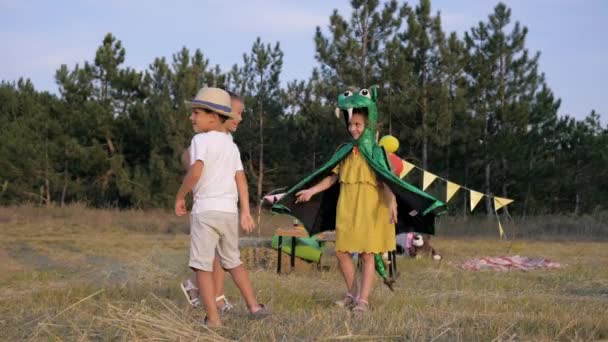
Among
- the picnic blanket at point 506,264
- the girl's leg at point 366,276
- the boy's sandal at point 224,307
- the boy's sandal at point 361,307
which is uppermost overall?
the girl's leg at point 366,276

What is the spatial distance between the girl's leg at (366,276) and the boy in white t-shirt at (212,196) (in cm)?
92

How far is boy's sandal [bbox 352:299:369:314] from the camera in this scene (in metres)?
4.99

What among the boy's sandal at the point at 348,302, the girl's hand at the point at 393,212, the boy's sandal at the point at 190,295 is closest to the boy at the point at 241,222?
the boy's sandal at the point at 190,295

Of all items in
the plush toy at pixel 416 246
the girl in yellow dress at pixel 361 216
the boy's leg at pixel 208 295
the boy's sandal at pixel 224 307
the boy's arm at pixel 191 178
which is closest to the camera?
the boy's leg at pixel 208 295

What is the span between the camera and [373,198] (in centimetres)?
575

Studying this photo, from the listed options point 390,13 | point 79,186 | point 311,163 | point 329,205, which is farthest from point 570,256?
point 79,186

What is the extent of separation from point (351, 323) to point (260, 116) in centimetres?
2248

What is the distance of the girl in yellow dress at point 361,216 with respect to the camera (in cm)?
566

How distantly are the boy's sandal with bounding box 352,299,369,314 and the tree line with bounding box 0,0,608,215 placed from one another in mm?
17052

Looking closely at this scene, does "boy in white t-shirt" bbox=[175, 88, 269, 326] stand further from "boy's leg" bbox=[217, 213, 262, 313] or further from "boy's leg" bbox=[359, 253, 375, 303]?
"boy's leg" bbox=[359, 253, 375, 303]

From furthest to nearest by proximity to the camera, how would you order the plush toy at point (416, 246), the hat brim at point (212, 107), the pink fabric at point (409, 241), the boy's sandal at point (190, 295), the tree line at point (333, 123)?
the tree line at point (333, 123) < the pink fabric at point (409, 241) < the plush toy at point (416, 246) < the boy's sandal at point (190, 295) < the hat brim at point (212, 107)

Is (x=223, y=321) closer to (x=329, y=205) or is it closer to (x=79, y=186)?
(x=329, y=205)

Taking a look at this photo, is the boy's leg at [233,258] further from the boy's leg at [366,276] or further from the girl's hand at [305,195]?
the girl's hand at [305,195]

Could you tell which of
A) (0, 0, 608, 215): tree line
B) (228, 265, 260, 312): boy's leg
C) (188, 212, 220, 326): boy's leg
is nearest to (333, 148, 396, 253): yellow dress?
(228, 265, 260, 312): boy's leg
